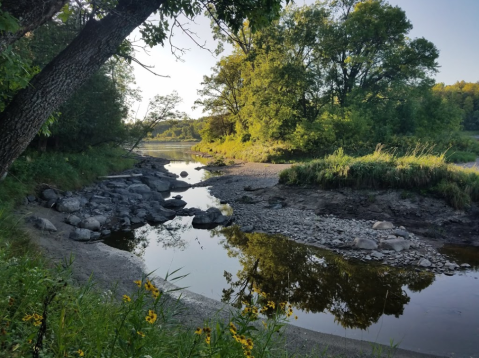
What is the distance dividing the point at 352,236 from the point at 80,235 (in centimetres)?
740

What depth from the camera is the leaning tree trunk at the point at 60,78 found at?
2963 millimetres

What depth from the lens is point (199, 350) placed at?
223 centimetres

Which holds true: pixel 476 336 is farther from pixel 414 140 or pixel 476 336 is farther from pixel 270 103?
pixel 270 103

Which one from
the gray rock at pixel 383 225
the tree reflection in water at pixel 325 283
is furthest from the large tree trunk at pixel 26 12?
the gray rock at pixel 383 225

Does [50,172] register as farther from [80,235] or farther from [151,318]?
[151,318]

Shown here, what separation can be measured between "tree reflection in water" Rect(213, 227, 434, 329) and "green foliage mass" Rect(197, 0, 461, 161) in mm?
19669

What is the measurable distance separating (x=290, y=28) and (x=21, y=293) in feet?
98.1

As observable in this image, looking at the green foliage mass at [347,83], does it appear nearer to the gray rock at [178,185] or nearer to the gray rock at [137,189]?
the gray rock at [178,185]

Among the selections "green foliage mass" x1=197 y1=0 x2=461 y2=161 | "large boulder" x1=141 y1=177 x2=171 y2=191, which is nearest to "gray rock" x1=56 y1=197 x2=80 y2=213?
"large boulder" x1=141 y1=177 x2=171 y2=191

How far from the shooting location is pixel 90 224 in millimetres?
9195

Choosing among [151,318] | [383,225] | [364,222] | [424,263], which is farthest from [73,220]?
[424,263]

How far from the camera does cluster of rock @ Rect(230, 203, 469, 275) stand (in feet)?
24.3

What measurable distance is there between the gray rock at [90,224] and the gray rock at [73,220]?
0.61ft

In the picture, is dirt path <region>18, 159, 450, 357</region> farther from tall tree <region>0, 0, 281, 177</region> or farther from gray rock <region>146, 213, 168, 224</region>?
gray rock <region>146, 213, 168, 224</region>
